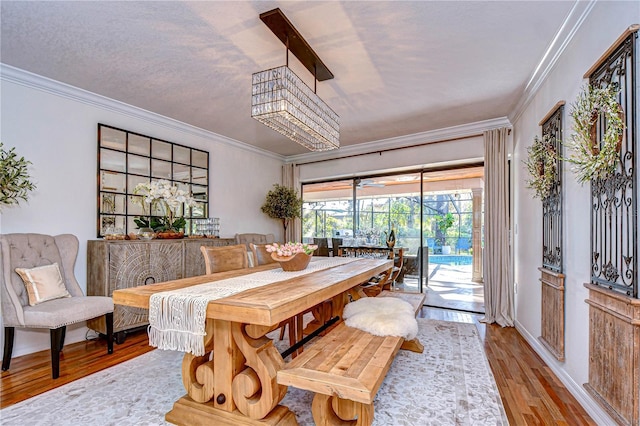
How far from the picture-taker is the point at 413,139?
4961 millimetres

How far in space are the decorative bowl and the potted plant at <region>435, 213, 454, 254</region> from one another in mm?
3140

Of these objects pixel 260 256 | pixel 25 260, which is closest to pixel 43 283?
pixel 25 260

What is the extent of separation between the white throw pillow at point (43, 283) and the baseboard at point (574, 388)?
13.8 ft

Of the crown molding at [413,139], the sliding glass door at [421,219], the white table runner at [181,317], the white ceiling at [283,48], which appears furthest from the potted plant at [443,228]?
the white table runner at [181,317]

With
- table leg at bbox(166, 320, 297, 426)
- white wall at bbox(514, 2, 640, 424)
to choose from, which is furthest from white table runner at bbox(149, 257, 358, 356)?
white wall at bbox(514, 2, 640, 424)

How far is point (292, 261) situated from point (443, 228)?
131 inches

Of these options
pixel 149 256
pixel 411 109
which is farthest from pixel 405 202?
pixel 149 256

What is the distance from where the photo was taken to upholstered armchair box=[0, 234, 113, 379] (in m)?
2.54

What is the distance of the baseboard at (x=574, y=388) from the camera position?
186 cm

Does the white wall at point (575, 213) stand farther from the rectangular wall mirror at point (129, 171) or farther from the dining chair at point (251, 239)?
the rectangular wall mirror at point (129, 171)

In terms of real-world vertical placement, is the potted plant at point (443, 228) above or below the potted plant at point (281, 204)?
below

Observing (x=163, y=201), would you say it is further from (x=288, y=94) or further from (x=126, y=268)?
(x=288, y=94)

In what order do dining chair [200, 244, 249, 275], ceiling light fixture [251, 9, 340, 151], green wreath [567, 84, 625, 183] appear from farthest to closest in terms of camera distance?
dining chair [200, 244, 249, 275], ceiling light fixture [251, 9, 340, 151], green wreath [567, 84, 625, 183]

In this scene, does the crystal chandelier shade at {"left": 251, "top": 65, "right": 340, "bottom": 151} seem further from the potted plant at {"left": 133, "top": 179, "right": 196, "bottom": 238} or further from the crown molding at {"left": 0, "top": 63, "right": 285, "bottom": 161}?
the crown molding at {"left": 0, "top": 63, "right": 285, "bottom": 161}
